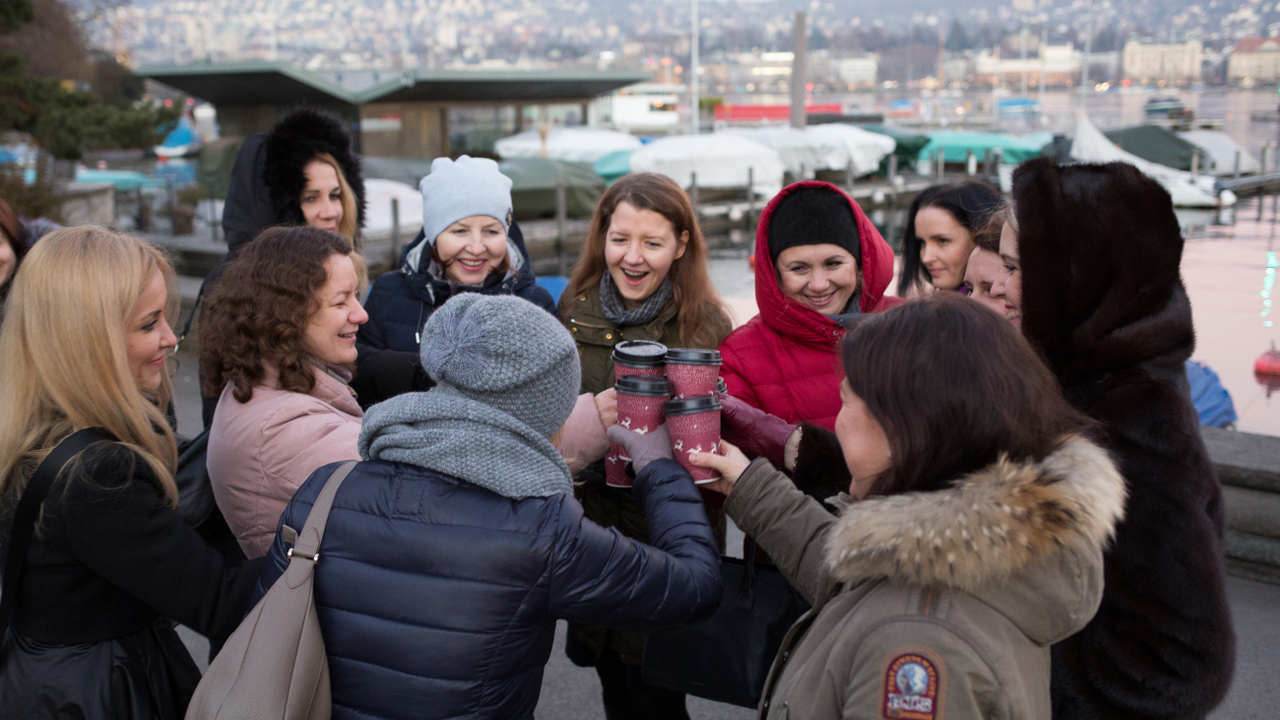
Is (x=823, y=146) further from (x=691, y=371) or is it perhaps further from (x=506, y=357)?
(x=506, y=357)

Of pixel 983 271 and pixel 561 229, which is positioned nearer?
pixel 983 271

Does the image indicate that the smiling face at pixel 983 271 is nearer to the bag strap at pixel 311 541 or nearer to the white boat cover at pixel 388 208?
the bag strap at pixel 311 541

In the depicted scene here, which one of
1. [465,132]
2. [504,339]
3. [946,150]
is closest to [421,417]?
[504,339]

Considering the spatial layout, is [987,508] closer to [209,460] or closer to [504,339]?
[504,339]

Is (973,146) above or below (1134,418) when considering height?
above

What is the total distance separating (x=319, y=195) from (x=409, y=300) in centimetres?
104

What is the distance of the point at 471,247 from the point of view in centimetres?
334

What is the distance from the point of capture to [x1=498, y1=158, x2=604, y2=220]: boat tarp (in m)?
20.5

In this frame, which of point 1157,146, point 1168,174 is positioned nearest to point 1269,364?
point 1168,174

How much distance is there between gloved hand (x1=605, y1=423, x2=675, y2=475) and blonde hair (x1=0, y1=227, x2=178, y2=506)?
970 mm

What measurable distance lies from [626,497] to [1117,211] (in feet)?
5.08

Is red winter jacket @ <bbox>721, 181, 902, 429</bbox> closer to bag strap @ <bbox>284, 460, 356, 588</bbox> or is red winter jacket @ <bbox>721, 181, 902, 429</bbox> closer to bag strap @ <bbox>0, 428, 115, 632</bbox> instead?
bag strap @ <bbox>284, 460, 356, 588</bbox>

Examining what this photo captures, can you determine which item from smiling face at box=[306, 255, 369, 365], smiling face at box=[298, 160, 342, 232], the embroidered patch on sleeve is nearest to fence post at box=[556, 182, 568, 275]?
smiling face at box=[298, 160, 342, 232]

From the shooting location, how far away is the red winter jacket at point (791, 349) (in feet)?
8.66
